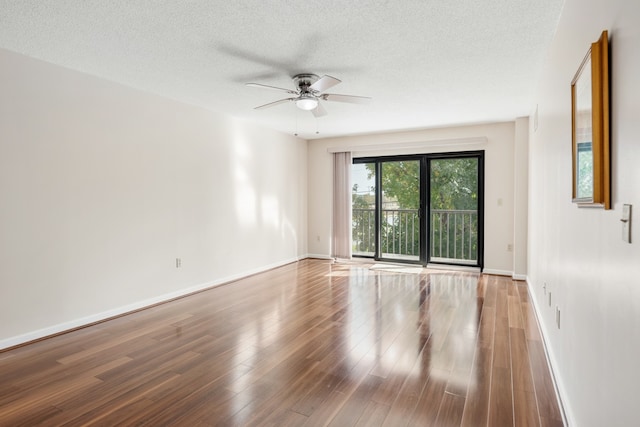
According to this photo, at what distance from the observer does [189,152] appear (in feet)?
15.0

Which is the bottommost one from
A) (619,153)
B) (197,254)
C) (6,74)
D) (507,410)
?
(507,410)

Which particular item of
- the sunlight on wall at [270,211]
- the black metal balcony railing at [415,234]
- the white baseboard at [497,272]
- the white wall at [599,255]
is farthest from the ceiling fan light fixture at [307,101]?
the white baseboard at [497,272]

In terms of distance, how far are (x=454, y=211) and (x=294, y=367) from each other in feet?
14.5

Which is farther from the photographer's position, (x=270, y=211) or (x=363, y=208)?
(x=363, y=208)

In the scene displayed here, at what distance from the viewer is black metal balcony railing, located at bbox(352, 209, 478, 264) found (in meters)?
6.06

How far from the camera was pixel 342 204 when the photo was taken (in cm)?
689

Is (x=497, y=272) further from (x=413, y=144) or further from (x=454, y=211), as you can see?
(x=413, y=144)

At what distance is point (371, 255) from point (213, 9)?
17.6 ft

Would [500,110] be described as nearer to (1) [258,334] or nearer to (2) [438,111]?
(2) [438,111]

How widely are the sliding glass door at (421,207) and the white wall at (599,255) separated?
3474 millimetres

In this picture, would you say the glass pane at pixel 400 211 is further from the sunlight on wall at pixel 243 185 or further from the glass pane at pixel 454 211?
the sunlight on wall at pixel 243 185

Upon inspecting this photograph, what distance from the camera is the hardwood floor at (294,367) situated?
6.56 ft

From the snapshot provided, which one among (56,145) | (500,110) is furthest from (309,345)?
(500,110)

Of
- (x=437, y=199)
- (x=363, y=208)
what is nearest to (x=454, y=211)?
(x=437, y=199)
